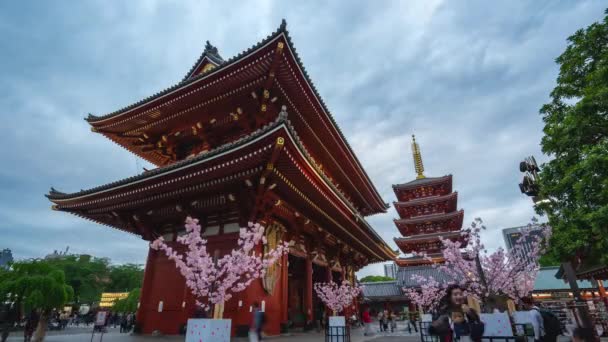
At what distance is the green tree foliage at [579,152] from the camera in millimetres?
9375

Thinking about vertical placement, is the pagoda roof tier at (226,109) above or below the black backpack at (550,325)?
above

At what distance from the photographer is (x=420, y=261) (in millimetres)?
37781

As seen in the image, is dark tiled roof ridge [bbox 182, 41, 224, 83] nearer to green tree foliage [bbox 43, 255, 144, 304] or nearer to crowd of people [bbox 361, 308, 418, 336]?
crowd of people [bbox 361, 308, 418, 336]

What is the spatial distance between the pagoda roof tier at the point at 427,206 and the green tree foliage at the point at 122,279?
50.8 metres

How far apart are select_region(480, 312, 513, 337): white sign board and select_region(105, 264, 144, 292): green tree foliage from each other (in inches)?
2544

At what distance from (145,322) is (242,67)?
11944mm

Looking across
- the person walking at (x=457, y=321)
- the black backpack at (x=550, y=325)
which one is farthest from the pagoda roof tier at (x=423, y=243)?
the person walking at (x=457, y=321)

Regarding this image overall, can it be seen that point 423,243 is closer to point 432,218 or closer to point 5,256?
point 432,218

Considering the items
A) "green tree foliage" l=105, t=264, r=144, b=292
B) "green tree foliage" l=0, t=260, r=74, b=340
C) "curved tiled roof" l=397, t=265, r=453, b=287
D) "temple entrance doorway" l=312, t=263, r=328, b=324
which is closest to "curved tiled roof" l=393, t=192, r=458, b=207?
"curved tiled roof" l=397, t=265, r=453, b=287

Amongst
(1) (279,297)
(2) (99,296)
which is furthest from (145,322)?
(2) (99,296)

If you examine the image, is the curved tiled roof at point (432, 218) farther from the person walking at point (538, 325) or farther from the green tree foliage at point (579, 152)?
the person walking at point (538, 325)

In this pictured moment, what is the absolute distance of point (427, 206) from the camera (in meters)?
40.9

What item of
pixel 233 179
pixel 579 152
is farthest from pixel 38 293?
pixel 579 152

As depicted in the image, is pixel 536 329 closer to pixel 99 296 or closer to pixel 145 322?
pixel 145 322
